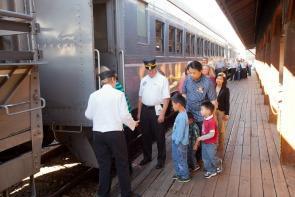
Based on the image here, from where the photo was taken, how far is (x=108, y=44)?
5648 mm

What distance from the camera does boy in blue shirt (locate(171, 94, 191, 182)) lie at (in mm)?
4660

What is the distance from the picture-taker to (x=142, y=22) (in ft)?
21.3

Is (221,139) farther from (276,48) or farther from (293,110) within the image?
(276,48)

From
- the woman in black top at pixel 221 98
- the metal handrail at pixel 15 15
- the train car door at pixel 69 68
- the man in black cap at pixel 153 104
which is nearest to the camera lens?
the metal handrail at pixel 15 15

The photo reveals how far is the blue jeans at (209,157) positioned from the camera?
16.0 ft

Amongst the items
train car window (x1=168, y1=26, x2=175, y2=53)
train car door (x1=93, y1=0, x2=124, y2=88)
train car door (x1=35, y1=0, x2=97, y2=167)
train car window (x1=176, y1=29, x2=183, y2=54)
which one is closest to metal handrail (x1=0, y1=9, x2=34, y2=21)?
train car door (x1=35, y1=0, x2=97, y2=167)

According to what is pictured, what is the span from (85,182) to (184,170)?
1.69 m

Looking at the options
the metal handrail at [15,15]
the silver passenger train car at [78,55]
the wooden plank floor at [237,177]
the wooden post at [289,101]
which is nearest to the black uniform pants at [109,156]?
the wooden plank floor at [237,177]

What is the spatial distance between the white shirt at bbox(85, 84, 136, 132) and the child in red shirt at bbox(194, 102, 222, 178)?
→ 119 centimetres

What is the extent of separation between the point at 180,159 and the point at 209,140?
1.59 feet

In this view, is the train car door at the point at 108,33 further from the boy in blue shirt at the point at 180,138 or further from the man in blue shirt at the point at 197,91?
the boy in blue shirt at the point at 180,138

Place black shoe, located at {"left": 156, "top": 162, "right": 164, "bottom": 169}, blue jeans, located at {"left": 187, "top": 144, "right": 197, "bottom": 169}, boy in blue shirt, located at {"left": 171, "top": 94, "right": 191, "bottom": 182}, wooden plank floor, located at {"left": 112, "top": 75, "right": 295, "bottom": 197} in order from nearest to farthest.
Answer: wooden plank floor, located at {"left": 112, "top": 75, "right": 295, "bottom": 197} → boy in blue shirt, located at {"left": 171, "top": 94, "right": 191, "bottom": 182} → blue jeans, located at {"left": 187, "top": 144, "right": 197, "bottom": 169} → black shoe, located at {"left": 156, "top": 162, "right": 164, "bottom": 169}

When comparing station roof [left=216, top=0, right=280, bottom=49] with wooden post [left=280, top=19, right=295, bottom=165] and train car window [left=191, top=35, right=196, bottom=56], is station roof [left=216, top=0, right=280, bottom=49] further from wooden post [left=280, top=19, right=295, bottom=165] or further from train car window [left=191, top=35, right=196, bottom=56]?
wooden post [left=280, top=19, right=295, bottom=165]

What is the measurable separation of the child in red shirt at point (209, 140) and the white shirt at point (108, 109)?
1.19 metres
